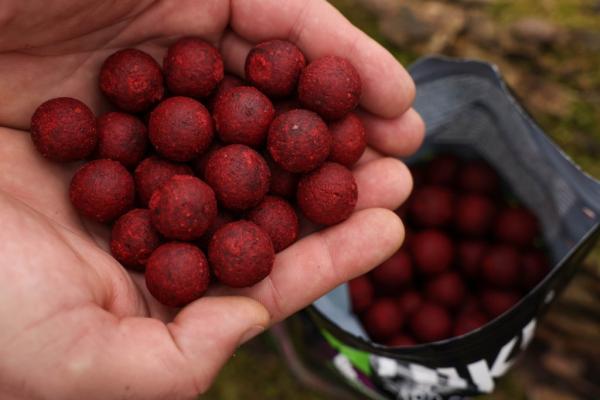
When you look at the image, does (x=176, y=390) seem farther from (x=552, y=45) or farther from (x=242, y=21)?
(x=552, y=45)

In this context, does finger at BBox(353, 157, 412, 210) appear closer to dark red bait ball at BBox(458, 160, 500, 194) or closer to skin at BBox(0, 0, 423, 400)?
skin at BBox(0, 0, 423, 400)

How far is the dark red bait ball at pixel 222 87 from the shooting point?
1.72 m

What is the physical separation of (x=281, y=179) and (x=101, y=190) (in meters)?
0.46

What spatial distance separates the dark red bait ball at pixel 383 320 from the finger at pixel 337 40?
2.17ft

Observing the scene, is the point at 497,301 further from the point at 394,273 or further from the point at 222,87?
the point at 222,87

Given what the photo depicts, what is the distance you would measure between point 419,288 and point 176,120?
3.59 feet

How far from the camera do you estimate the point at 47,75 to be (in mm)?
1646

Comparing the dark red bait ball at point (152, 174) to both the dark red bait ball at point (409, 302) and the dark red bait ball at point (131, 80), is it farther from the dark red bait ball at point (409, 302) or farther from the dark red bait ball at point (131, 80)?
the dark red bait ball at point (409, 302)

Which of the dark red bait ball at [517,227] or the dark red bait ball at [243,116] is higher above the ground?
the dark red bait ball at [243,116]

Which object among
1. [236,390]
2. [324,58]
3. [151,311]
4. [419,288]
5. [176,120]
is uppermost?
[324,58]

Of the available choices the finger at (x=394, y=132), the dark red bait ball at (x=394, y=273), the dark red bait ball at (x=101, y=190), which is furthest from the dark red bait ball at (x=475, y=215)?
the dark red bait ball at (x=101, y=190)

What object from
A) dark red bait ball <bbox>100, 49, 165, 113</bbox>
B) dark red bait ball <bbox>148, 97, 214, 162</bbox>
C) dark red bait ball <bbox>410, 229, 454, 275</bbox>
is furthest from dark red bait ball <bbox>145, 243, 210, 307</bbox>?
dark red bait ball <bbox>410, 229, 454, 275</bbox>

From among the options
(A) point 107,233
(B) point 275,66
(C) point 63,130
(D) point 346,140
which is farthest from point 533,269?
(C) point 63,130

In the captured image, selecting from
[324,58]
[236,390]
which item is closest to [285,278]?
[324,58]
